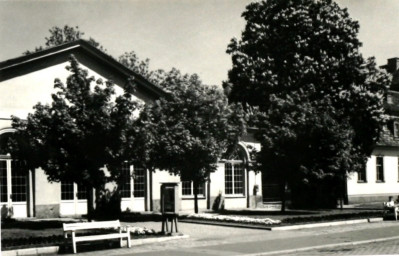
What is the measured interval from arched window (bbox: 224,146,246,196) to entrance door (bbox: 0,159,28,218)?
1155 centimetres

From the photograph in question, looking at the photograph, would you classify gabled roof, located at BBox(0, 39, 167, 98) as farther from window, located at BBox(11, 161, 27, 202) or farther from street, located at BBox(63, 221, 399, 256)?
street, located at BBox(63, 221, 399, 256)

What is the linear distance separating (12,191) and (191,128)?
27.0 ft

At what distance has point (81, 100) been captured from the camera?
17.2m

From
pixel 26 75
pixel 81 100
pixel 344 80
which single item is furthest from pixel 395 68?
pixel 81 100

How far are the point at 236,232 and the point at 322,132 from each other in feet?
27.2

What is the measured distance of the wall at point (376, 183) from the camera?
1454 inches

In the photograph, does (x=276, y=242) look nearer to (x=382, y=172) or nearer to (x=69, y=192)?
(x=69, y=192)

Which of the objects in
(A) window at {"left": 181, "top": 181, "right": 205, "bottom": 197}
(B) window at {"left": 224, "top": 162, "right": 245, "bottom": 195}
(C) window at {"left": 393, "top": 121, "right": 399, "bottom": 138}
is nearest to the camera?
(A) window at {"left": 181, "top": 181, "right": 205, "bottom": 197}

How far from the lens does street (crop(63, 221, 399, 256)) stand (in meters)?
13.0

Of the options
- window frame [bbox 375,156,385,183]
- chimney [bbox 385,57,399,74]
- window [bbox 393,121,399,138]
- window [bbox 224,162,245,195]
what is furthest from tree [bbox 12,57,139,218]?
chimney [bbox 385,57,399,74]

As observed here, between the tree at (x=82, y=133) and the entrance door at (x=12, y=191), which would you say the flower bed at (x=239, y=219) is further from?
the entrance door at (x=12, y=191)

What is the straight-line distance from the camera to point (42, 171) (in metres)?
23.9

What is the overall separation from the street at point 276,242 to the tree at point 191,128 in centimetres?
422

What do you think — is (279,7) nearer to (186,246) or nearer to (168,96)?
(168,96)
